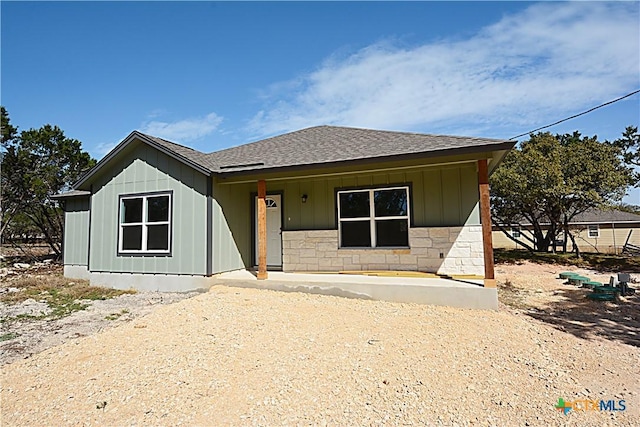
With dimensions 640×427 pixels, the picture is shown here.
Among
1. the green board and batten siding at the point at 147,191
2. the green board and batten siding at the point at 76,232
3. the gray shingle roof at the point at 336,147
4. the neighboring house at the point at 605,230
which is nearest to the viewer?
the gray shingle roof at the point at 336,147

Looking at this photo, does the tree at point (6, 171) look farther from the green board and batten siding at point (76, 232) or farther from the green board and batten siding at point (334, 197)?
the green board and batten siding at point (334, 197)

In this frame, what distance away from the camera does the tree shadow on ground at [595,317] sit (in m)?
5.14

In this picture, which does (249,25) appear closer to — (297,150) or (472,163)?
(297,150)

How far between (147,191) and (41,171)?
412 inches

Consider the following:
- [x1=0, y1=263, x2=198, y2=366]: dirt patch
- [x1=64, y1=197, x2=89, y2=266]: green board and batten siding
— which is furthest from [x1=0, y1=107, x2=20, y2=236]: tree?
[x1=0, y1=263, x2=198, y2=366]: dirt patch

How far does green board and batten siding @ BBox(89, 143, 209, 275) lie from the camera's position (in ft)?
25.9

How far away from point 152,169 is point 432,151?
21.3 ft

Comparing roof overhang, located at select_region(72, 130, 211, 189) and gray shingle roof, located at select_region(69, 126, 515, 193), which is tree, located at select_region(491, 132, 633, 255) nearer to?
gray shingle roof, located at select_region(69, 126, 515, 193)

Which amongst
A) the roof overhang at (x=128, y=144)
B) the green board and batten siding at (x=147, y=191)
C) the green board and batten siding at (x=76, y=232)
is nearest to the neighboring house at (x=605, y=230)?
the green board and batten siding at (x=147, y=191)

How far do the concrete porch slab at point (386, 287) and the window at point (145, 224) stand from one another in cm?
180

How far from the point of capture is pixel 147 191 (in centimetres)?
848

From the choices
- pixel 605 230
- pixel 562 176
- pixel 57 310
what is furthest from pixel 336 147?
pixel 605 230

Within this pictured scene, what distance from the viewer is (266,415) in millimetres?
2758

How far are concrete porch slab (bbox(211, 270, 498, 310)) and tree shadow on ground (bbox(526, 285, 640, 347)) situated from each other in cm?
113
